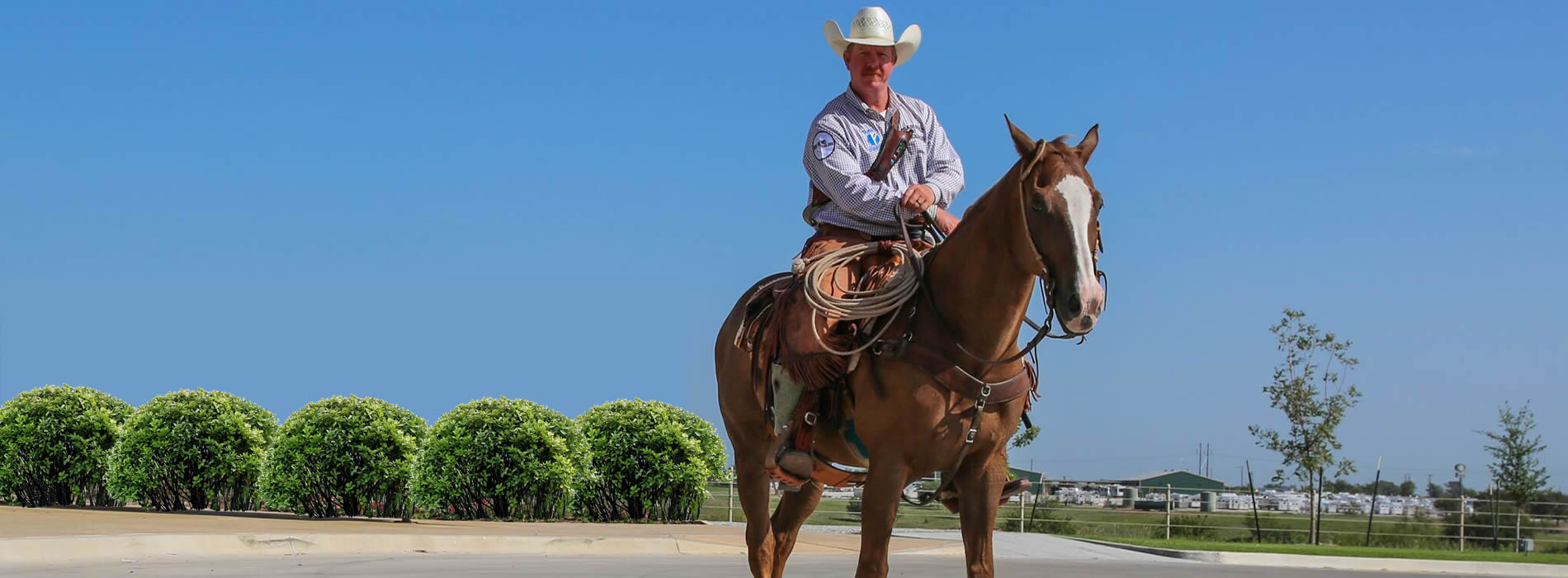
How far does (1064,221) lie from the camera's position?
175 inches

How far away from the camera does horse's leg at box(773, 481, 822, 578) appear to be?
6.53 m

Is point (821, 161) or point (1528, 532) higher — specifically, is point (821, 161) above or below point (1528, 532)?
above

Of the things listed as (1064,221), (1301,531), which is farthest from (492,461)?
(1301,531)

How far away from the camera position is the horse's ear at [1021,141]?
15.4 feet

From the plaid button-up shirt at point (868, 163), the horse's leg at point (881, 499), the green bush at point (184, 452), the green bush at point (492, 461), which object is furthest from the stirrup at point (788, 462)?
the green bush at point (184, 452)

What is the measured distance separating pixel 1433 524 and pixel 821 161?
22759mm

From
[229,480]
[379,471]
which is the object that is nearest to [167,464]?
[229,480]

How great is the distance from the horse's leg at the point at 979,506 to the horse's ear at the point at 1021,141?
1279mm

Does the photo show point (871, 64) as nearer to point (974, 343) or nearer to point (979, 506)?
point (974, 343)

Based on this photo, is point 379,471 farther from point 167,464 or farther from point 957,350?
point 957,350

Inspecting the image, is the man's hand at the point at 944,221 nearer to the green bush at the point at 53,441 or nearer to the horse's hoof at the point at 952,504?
the horse's hoof at the point at 952,504

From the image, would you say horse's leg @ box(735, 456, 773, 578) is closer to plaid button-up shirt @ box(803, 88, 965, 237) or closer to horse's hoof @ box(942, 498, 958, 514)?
horse's hoof @ box(942, 498, 958, 514)

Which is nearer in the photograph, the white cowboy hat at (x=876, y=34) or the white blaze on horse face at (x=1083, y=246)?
the white blaze on horse face at (x=1083, y=246)

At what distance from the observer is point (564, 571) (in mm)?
10039
